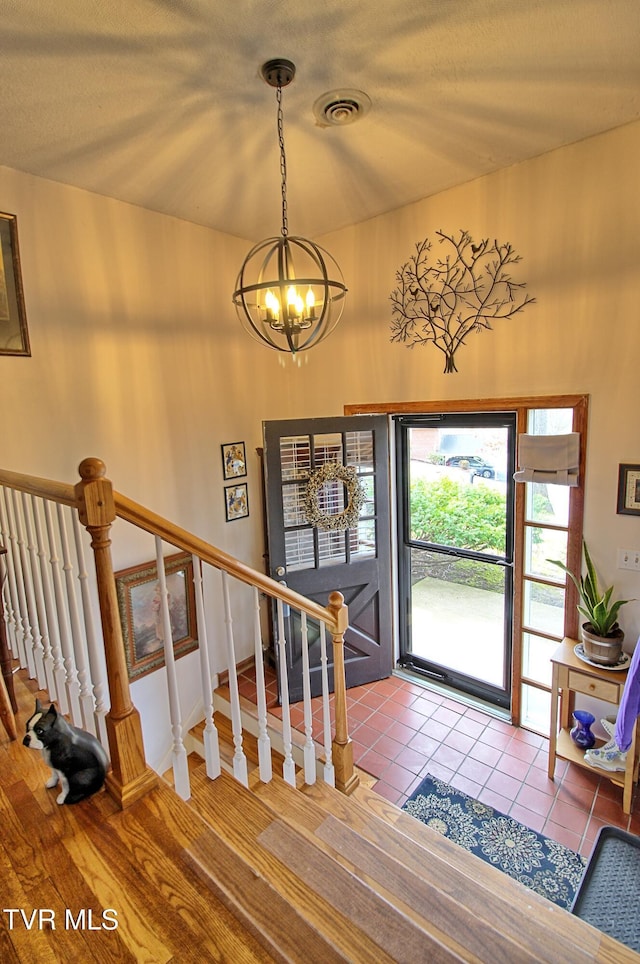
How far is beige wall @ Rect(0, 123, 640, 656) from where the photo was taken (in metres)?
2.30

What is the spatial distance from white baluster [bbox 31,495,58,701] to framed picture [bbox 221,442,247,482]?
70.6 inches

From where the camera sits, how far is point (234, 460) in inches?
136

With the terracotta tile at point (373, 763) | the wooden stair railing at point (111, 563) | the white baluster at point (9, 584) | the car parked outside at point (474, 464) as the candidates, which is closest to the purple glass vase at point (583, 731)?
the terracotta tile at point (373, 763)

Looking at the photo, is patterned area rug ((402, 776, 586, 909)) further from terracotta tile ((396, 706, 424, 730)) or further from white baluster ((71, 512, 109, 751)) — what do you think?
white baluster ((71, 512, 109, 751))

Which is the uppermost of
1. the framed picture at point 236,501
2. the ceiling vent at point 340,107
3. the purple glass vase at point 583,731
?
the ceiling vent at point 340,107

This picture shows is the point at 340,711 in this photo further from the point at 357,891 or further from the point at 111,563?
the point at 111,563

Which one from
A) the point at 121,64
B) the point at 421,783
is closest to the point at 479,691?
the point at 421,783

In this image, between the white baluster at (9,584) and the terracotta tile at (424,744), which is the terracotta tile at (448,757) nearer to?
the terracotta tile at (424,744)

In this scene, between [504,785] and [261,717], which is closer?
[261,717]

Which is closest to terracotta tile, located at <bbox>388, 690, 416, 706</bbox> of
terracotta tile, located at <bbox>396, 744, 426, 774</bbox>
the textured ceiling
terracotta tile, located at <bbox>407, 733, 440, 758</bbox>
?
terracotta tile, located at <bbox>407, 733, 440, 758</bbox>

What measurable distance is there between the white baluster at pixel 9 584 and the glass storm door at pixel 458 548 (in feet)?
7.94

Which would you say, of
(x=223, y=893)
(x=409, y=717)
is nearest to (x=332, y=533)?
(x=409, y=717)

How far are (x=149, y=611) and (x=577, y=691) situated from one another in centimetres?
249

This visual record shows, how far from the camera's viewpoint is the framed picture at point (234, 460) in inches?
134
